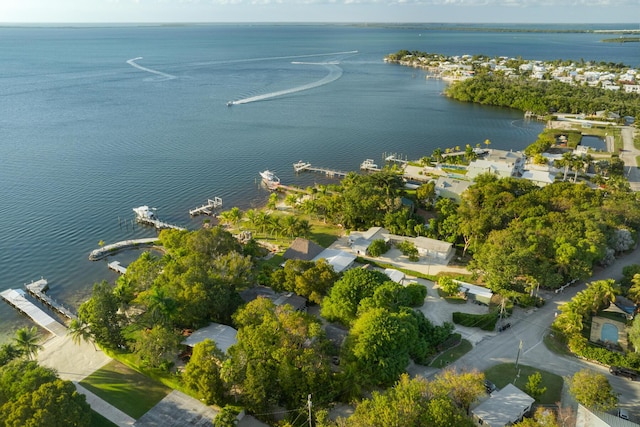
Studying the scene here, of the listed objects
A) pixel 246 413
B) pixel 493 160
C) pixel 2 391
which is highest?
pixel 493 160

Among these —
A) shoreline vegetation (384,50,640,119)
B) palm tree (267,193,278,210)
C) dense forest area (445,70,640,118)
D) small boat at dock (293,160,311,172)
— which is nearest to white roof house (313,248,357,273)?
palm tree (267,193,278,210)

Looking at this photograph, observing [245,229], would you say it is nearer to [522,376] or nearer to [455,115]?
[522,376]

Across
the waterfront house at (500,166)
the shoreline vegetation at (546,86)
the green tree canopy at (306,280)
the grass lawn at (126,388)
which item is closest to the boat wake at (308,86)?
the shoreline vegetation at (546,86)

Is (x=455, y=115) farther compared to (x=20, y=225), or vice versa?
(x=455, y=115)

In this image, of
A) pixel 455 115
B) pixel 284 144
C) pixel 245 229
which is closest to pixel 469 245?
pixel 245 229

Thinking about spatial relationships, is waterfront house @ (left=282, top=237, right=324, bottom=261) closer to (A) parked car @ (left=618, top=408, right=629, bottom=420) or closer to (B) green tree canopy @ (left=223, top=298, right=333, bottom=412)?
(B) green tree canopy @ (left=223, top=298, right=333, bottom=412)

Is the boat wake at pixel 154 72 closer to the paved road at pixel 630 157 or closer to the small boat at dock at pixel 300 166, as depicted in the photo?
the small boat at dock at pixel 300 166

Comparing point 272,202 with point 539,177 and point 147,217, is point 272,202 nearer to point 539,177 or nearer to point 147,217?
point 147,217
